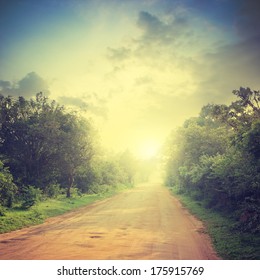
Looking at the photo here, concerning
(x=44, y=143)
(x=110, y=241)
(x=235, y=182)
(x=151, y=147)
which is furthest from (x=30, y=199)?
(x=151, y=147)

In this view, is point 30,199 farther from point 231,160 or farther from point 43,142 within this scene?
point 231,160

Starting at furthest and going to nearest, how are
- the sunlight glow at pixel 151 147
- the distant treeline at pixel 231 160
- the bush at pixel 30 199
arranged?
the sunlight glow at pixel 151 147
the bush at pixel 30 199
the distant treeline at pixel 231 160

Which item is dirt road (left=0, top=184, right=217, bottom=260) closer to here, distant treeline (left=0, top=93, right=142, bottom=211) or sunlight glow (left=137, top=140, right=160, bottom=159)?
sunlight glow (left=137, top=140, right=160, bottom=159)

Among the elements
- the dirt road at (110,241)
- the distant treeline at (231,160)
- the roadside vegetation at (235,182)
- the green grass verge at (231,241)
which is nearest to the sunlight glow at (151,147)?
the distant treeline at (231,160)

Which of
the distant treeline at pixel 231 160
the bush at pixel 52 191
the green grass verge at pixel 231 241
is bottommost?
the bush at pixel 52 191

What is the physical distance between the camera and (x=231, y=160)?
17078 millimetres

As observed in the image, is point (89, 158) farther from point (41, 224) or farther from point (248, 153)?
point (248, 153)

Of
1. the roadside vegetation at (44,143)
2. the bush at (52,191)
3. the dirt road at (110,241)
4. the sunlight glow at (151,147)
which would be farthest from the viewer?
the roadside vegetation at (44,143)

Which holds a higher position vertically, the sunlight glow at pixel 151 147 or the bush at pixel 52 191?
the sunlight glow at pixel 151 147

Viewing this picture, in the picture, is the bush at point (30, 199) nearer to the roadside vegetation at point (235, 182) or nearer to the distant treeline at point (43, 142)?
the distant treeline at point (43, 142)

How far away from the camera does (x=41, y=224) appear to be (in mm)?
15242

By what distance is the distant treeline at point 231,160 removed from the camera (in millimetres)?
13180
